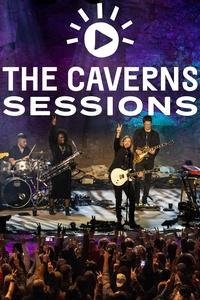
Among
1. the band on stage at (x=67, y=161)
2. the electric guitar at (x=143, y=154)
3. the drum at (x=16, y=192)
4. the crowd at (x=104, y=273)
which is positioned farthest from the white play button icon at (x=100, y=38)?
the crowd at (x=104, y=273)

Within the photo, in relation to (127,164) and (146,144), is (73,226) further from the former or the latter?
(146,144)

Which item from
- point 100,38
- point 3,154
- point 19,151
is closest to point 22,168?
point 19,151

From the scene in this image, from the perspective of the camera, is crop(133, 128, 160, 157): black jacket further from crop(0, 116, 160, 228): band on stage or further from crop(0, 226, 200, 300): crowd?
crop(0, 226, 200, 300): crowd

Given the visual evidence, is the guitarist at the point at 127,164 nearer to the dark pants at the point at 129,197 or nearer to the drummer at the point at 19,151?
the dark pants at the point at 129,197

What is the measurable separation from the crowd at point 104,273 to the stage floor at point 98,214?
5.55 m

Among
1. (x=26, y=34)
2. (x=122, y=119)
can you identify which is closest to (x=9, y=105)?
(x=26, y=34)

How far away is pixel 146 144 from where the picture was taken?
14945 mm

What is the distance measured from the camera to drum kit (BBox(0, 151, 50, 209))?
1400 centimetres

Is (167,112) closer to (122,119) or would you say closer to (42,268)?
(122,119)

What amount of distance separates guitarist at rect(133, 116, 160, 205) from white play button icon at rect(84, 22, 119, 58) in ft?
6.00

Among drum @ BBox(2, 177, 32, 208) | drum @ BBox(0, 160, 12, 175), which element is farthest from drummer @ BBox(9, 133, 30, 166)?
drum @ BBox(2, 177, 32, 208)

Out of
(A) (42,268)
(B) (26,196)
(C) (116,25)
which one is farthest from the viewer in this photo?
(C) (116,25)

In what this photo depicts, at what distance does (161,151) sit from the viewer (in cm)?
1553

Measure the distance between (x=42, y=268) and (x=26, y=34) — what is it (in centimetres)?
1018
